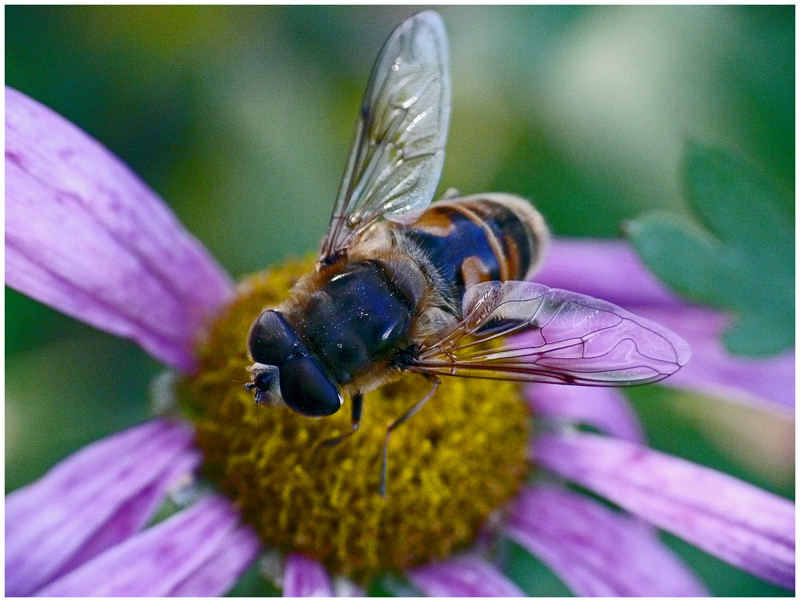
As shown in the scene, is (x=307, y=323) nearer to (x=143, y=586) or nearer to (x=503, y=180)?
(x=143, y=586)

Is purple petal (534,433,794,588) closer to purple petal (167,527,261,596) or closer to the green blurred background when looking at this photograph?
the green blurred background

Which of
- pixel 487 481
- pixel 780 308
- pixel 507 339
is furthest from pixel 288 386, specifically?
pixel 780 308

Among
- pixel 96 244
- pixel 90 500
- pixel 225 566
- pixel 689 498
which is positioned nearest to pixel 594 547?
pixel 689 498

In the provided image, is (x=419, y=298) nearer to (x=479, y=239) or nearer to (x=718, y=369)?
(x=479, y=239)

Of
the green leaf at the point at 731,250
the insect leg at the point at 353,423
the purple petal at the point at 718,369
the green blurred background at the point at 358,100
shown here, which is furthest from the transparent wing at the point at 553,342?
the green blurred background at the point at 358,100

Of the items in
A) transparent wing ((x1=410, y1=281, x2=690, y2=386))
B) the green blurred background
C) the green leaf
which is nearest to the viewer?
transparent wing ((x1=410, y1=281, x2=690, y2=386))

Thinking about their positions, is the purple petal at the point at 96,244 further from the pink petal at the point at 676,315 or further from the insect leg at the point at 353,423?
the pink petal at the point at 676,315

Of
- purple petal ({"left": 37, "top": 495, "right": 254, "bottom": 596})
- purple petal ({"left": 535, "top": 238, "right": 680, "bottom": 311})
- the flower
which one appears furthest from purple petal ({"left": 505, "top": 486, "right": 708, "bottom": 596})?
purple petal ({"left": 37, "top": 495, "right": 254, "bottom": 596})
